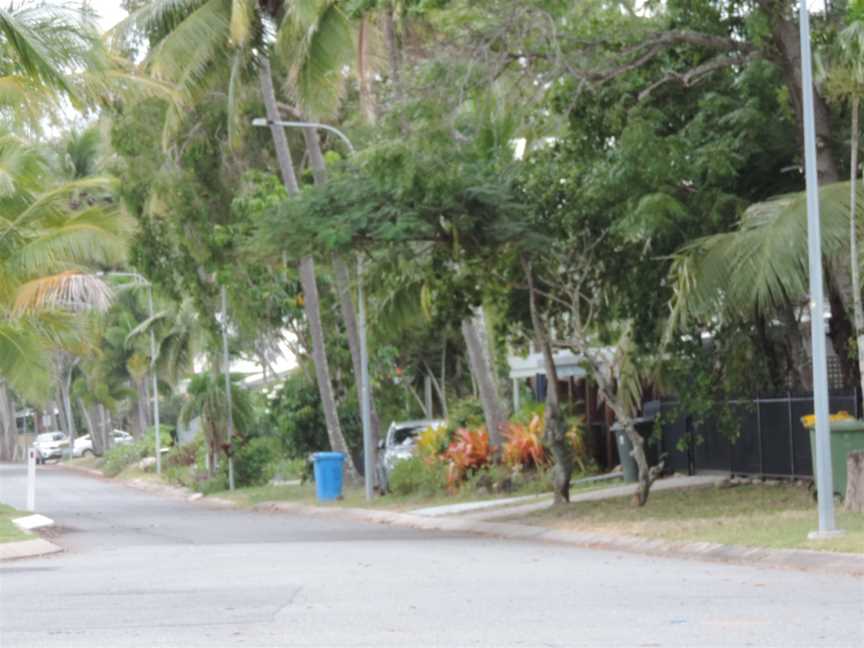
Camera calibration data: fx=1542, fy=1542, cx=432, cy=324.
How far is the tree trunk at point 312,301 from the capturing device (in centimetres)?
3319

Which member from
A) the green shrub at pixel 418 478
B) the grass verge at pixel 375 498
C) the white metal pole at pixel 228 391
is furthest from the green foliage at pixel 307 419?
the green shrub at pixel 418 478

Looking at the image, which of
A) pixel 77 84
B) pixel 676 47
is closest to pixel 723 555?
pixel 676 47

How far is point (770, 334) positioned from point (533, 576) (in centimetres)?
1184

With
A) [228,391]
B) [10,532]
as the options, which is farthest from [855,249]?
[228,391]

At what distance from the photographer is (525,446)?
3056cm

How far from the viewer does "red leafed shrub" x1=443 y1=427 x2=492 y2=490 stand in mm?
30891

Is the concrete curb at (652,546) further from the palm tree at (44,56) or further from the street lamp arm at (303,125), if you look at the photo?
Result: the palm tree at (44,56)

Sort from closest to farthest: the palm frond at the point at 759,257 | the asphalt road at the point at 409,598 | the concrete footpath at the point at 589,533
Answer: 1. the asphalt road at the point at 409,598
2. the concrete footpath at the point at 589,533
3. the palm frond at the point at 759,257

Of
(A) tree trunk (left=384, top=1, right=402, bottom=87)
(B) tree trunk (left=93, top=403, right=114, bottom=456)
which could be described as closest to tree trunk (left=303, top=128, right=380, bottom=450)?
(A) tree trunk (left=384, top=1, right=402, bottom=87)

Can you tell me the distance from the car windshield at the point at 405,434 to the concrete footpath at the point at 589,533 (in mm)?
3651

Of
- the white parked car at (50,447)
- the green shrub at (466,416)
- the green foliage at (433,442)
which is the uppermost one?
the green shrub at (466,416)

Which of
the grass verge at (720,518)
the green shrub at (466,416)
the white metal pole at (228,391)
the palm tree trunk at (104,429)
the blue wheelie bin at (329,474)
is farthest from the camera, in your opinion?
the palm tree trunk at (104,429)

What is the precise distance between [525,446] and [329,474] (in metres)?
4.84

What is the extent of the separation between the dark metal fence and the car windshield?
8.51 m
